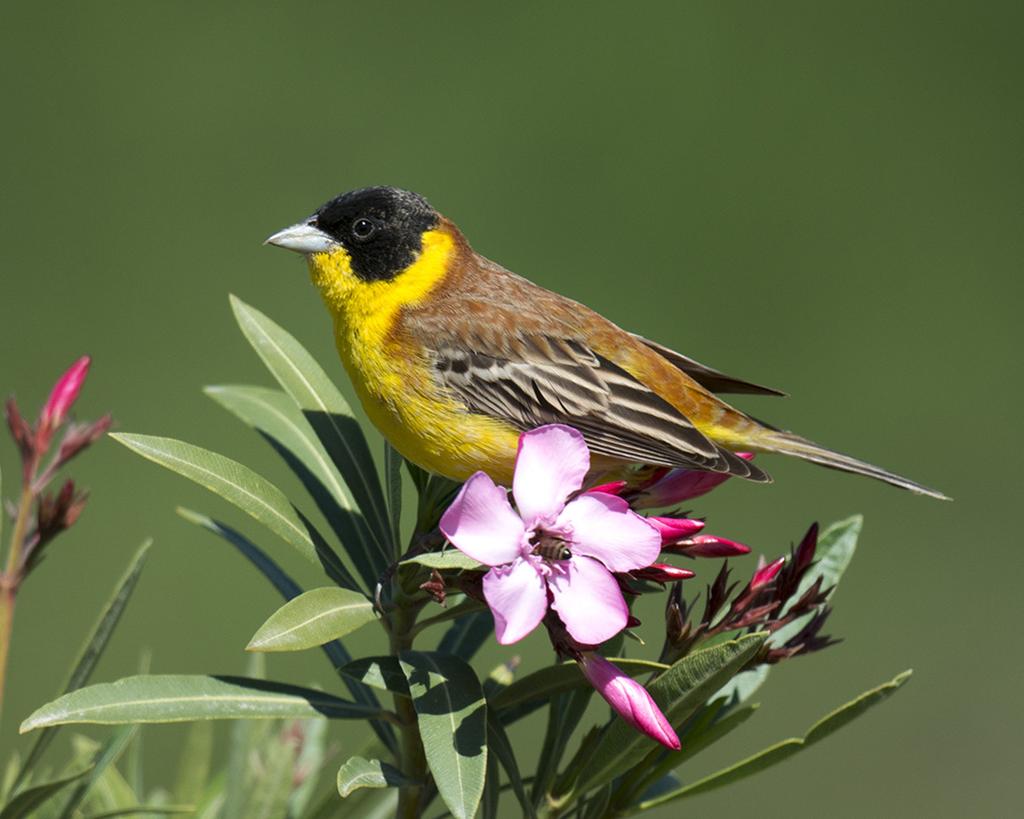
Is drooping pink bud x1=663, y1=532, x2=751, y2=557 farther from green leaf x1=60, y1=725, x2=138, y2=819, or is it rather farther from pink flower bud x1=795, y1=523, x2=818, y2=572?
green leaf x1=60, y1=725, x2=138, y2=819

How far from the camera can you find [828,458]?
3207 mm

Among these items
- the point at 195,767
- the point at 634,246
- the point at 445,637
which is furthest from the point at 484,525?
the point at 634,246

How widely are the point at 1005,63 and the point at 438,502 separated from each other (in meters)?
10.1

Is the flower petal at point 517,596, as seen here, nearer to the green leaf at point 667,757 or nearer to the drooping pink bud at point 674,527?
the drooping pink bud at point 674,527

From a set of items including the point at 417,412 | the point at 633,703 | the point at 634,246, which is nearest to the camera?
the point at 633,703

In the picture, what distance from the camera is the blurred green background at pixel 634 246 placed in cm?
750

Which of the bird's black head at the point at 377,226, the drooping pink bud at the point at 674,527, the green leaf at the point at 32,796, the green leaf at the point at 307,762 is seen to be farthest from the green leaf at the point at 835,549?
the bird's black head at the point at 377,226

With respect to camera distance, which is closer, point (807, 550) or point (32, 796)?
point (32, 796)

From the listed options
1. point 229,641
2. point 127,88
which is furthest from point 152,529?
point 127,88

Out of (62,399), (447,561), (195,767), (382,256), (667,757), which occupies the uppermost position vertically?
(382,256)

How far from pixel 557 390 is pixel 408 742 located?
1288mm

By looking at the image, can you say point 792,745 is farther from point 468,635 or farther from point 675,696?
point 468,635

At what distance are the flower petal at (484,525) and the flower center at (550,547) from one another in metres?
0.05

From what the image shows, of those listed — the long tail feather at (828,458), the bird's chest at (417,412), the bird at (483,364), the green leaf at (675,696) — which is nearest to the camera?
the green leaf at (675,696)
